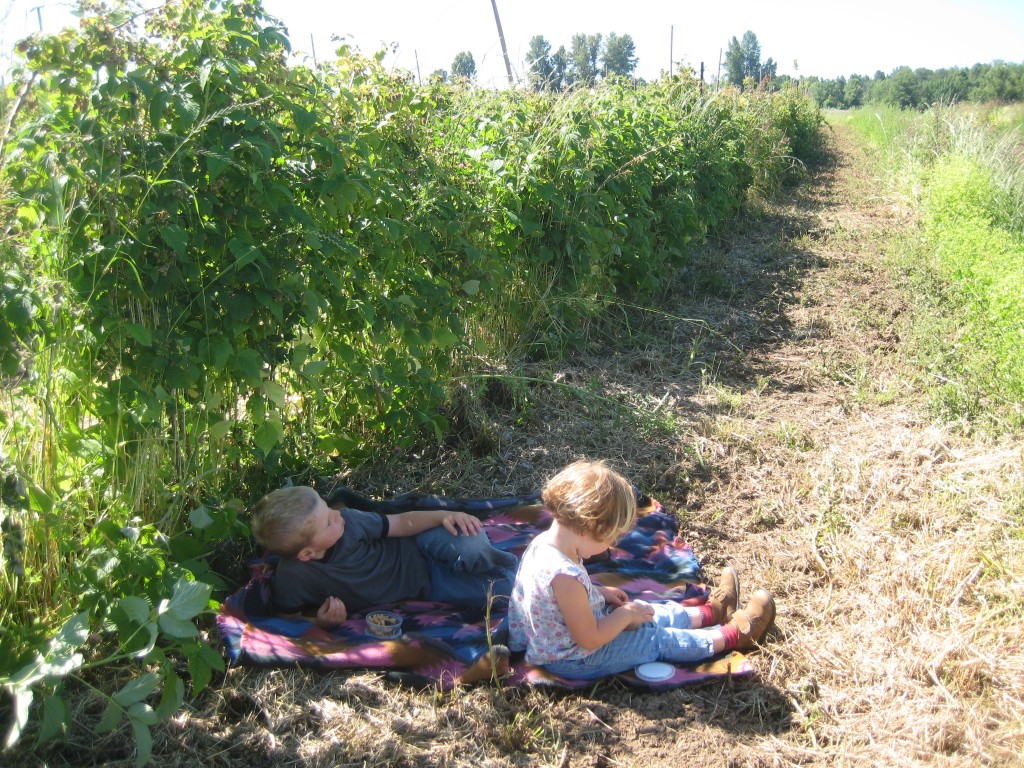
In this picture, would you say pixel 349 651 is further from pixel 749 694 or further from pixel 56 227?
pixel 56 227

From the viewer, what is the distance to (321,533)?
8.58 ft

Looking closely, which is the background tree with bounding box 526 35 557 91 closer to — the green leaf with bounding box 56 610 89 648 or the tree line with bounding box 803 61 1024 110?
the green leaf with bounding box 56 610 89 648

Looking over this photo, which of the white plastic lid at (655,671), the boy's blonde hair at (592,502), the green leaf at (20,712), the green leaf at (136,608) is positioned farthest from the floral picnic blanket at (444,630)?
the green leaf at (20,712)

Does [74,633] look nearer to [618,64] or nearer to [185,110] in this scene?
[185,110]

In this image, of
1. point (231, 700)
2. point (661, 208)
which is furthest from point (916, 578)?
point (661, 208)

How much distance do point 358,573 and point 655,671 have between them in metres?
1.03

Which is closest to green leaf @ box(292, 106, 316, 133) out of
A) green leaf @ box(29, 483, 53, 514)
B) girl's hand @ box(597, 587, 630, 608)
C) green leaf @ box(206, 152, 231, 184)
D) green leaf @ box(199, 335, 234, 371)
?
green leaf @ box(206, 152, 231, 184)

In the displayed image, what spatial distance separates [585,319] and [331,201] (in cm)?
274

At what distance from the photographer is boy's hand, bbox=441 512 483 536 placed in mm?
2883

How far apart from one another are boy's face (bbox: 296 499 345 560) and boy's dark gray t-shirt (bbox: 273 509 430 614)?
35 mm

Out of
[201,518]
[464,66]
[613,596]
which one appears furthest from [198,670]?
[464,66]

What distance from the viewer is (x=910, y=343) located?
5.06m

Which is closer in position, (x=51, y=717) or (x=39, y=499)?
(x=51, y=717)

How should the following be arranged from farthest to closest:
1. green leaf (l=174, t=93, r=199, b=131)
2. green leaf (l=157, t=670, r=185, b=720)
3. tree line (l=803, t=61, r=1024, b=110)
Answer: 1. tree line (l=803, t=61, r=1024, b=110)
2. green leaf (l=174, t=93, r=199, b=131)
3. green leaf (l=157, t=670, r=185, b=720)
